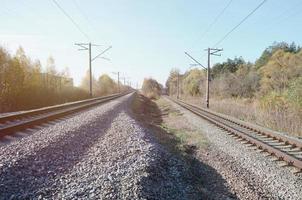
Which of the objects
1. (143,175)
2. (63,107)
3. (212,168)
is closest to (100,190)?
(143,175)

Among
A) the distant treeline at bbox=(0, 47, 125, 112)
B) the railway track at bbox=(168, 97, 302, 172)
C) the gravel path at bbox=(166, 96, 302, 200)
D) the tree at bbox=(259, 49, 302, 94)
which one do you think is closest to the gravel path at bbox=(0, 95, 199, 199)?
the gravel path at bbox=(166, 96, 302, 200)

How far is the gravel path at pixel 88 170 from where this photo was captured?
201 inches

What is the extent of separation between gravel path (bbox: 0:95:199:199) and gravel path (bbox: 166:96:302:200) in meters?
1.13

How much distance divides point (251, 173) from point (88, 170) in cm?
428

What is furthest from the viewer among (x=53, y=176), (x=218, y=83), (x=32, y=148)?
(x=218, y=83)

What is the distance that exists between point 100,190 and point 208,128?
11.1 meters

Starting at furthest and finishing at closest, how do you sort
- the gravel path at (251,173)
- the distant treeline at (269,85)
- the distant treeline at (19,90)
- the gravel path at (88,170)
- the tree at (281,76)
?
the tree at (281,76)
the distant treeline at (19,90)
the distant treeline at (269,85)
the gravel path at (251,173)
the gravel path at (88,170)

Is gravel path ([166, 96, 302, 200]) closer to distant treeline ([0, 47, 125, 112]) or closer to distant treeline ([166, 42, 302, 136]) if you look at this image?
distant treeline ([166, 42, 302, 136])

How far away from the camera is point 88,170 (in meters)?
6.38

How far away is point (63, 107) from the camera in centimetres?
2198

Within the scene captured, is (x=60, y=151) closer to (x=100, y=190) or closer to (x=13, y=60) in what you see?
(x=100, y=190)

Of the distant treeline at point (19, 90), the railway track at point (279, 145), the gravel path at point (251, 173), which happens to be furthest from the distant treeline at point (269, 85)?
the distant treeline at point (19, 90)

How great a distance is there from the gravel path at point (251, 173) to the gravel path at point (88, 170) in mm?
1133

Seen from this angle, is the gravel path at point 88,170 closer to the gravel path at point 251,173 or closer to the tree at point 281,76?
the gravel path at point 251,173
